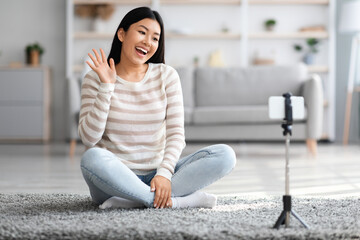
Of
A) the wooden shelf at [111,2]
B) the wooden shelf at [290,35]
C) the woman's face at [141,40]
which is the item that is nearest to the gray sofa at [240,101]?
the wooden shelf at [290,35]

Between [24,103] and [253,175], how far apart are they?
4.03 metres

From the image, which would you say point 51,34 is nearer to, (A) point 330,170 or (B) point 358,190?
(A) point 330,170

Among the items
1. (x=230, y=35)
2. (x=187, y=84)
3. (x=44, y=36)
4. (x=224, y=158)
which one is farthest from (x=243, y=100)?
(x=224, y=158)

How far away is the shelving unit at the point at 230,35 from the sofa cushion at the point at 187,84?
1297 millimetres

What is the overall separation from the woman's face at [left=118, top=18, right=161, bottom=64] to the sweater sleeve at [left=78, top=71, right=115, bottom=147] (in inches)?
5.7

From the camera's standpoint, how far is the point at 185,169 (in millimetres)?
1715

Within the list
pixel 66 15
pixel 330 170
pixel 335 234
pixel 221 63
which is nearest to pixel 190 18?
pixel 221 63

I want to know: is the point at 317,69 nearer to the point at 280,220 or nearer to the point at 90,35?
the point at 90,35

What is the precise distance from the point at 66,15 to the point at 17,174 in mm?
3799

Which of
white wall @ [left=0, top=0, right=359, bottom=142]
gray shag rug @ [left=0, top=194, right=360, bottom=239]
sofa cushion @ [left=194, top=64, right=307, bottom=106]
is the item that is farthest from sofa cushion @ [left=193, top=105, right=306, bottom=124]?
white wall @ [left=0, top=0, right=359, bottom=142]

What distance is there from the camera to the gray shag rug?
52.8 inches

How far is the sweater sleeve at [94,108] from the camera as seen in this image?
167 centimetres

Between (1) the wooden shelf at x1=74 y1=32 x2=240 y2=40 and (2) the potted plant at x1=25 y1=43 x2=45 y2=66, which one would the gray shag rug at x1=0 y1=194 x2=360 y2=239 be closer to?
(1) the wooden shelf at x1=74 y1=32 x2=240 y2=40

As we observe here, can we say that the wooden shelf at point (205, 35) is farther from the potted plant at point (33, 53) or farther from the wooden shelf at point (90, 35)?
the potted plant at point (33, 53)
